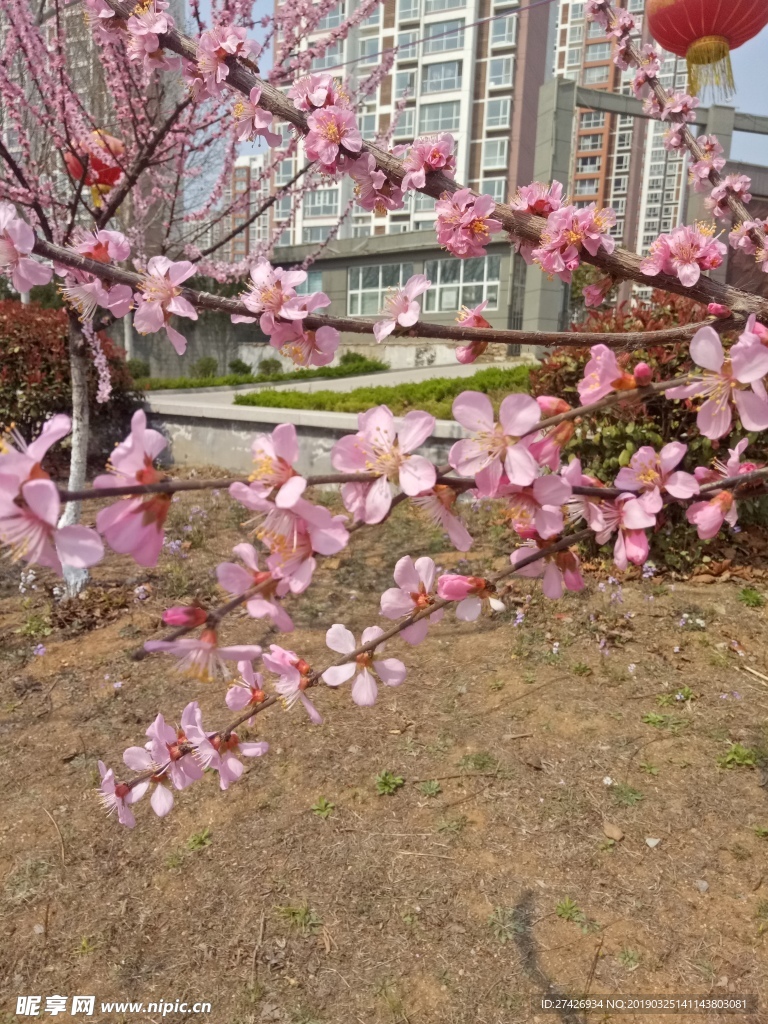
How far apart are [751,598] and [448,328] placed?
3348mm

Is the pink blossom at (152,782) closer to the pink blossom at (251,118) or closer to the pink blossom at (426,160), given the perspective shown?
the pink blossom at (426,160)

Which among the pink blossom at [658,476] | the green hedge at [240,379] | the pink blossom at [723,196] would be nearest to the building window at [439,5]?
the green hedge at [240,379]

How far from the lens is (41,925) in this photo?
1867 millimetres

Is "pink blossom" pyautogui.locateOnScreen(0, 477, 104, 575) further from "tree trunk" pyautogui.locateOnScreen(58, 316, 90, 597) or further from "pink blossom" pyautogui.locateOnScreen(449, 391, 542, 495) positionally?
"tree trunk" pyautogui.locateOnScreen(58, 316, 90, 597)

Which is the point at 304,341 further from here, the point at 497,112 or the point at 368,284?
the point at 497,112

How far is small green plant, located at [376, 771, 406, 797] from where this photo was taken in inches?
90.9

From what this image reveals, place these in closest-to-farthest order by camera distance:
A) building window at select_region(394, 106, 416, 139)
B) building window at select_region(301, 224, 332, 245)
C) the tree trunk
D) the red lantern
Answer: the red lantern, the tree trunk, building window at select_region(394, 106, 416, 139), building window at select_region(301, 224, 332, 245)

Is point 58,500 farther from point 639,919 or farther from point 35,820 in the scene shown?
point 35,820

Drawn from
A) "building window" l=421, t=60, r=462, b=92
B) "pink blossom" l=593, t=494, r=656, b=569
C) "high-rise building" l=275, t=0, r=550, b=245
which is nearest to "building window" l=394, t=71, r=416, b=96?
"high-rise building" l=275, t=0, r=550, b=245

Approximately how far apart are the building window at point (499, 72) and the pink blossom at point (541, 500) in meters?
42.2

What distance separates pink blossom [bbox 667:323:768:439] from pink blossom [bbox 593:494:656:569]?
130 mm

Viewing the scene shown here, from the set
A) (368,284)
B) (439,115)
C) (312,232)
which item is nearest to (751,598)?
(368,284)

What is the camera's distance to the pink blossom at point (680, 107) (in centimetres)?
254

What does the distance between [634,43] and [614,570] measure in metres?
2.69
